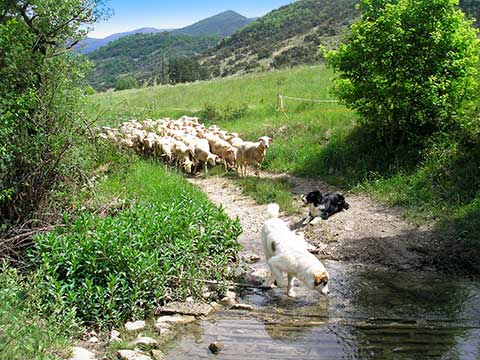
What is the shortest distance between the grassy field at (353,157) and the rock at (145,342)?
5.50m

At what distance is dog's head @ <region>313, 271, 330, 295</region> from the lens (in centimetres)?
685

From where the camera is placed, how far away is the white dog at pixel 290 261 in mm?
6918

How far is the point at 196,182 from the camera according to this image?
50.1ft

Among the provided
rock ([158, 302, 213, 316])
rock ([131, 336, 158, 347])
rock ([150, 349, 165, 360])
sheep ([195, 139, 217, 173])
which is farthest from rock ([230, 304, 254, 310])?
sheep ([195, 139, 217, 173])

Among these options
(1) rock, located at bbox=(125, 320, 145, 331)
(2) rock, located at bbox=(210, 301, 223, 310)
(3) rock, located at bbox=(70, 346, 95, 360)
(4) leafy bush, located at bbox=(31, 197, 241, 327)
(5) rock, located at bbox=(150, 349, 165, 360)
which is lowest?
(2) rock, located at bbox=(210, 301, 223, 310)

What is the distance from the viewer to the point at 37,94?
9289mm

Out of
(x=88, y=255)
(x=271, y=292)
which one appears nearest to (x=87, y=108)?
(x=88, y=255)

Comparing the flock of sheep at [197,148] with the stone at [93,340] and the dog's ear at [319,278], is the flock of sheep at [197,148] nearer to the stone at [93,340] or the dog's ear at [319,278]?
the dog's ear at [319,278]

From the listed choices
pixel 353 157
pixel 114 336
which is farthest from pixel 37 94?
pixel 353 157

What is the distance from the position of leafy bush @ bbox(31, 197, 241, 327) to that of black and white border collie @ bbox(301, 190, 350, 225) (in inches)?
99.6

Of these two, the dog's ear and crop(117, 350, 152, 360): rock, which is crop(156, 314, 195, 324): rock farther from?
the dog's ear

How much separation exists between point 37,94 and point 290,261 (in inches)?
216

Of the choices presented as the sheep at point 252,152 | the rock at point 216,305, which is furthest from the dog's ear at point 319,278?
the sheep at point 252,152

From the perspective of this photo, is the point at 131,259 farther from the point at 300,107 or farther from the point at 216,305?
the point at 300,107
